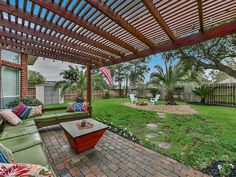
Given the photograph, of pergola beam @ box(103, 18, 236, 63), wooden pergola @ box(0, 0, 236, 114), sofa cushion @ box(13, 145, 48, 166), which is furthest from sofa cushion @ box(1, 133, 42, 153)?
pergola beam @ box(103, 18, 236, 63)

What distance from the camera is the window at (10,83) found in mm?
4652

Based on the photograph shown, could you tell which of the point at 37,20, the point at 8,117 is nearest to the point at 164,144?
the point at 37,20

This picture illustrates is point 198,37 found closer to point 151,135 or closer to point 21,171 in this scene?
point 151,135

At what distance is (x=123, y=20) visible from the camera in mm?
2342

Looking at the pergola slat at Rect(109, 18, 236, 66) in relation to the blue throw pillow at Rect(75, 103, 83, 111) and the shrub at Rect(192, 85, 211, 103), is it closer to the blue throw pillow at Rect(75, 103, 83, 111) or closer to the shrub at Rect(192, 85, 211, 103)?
the blue throw pillow at Rect(75, 103, 83, 111)

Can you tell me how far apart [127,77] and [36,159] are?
14585 mm

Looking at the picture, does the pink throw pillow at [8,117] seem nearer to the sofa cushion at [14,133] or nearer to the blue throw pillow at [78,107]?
the sofa cushion at [14,133]

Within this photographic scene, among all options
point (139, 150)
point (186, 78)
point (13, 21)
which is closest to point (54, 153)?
point (139, 150)

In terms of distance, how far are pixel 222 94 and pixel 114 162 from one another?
10450 millimetres

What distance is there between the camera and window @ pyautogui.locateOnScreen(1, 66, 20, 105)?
15.3 feet

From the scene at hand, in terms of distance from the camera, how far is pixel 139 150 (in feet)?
9.41

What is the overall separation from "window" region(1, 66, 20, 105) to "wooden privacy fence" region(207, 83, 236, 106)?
1246 centimetres

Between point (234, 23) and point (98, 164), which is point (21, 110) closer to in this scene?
point (98, 164)

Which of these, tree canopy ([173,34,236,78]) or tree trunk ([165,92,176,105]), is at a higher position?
tree canopy ([173,34,236,78])
